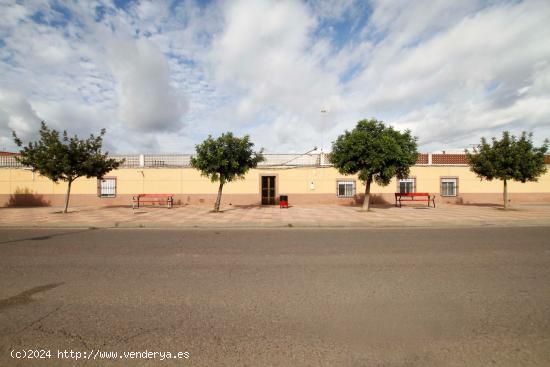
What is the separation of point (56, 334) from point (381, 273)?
483 centimetres

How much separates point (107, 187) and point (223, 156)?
11746 mm

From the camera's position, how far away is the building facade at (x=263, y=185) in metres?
19.3

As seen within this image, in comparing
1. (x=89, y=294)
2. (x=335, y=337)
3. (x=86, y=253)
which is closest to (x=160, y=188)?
(x=86, y=253)

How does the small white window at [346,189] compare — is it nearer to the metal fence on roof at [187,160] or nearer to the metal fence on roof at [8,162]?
the metal fence on roof at [187,160]

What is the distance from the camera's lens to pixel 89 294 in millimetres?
3803

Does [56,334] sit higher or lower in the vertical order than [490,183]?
lower

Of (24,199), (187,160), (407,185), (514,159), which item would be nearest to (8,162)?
(24,199)

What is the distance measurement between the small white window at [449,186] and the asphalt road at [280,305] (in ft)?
51.5

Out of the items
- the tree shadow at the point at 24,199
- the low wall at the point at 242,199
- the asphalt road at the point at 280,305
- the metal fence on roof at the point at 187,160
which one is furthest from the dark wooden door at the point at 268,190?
the tree shadow at the point at 24,199

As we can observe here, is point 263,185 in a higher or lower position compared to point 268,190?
higher

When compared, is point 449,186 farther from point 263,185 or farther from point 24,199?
point 24,199

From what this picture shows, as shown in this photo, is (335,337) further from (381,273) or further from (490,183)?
(490,183)

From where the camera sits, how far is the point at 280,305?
3475mm

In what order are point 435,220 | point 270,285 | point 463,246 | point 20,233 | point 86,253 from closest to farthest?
point 270,285, point 86,253, point 463,246, point 20,233, point 435,220
